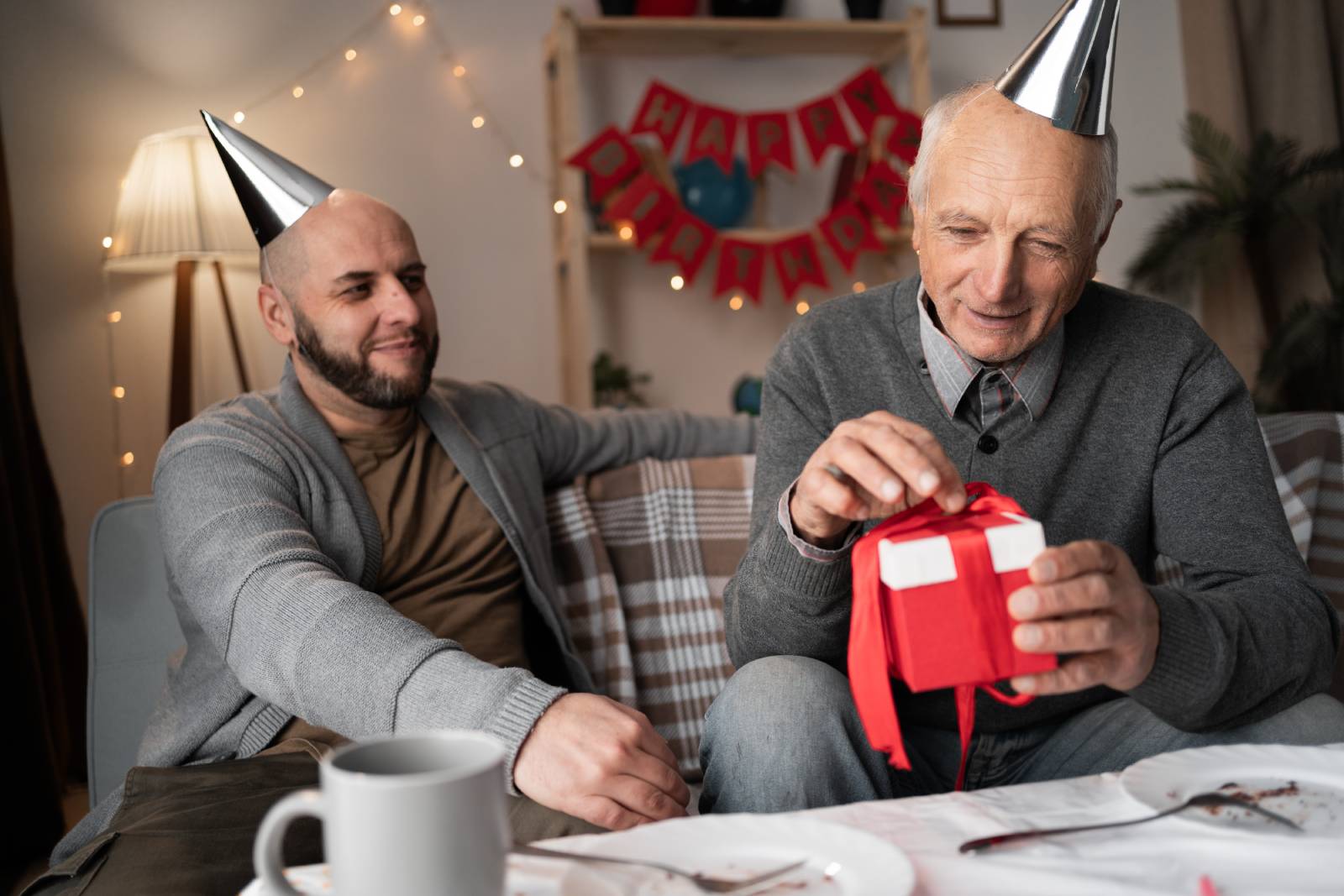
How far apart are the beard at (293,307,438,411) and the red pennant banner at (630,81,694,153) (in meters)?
1.51

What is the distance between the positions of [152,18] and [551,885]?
279 cm

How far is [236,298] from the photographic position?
2889 millimetres

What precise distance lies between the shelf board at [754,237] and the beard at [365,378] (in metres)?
1.41

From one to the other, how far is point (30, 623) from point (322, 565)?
1.24 m

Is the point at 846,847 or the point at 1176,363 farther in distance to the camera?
the point at 1176,363

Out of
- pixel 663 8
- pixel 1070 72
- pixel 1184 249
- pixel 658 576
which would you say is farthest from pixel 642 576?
pixel 1184 249

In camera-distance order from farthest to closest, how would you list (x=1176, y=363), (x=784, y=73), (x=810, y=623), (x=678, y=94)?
(x=784, y=73) < (x=678, y=94) < (x=1176, y=363) < (x=810, y=623)

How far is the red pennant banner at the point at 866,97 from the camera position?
3.07m

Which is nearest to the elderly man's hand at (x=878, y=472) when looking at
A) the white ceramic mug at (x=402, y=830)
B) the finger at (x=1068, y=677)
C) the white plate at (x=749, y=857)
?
the finger at (x=1068, y=677)

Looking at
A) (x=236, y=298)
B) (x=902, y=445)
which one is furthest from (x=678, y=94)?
(x=902, y=445)

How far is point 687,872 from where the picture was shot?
25.1 inches

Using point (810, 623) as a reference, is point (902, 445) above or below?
above

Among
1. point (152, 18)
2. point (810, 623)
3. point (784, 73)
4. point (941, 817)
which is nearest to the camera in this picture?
point (941, 817)

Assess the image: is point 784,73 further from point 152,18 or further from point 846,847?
point 846,847
